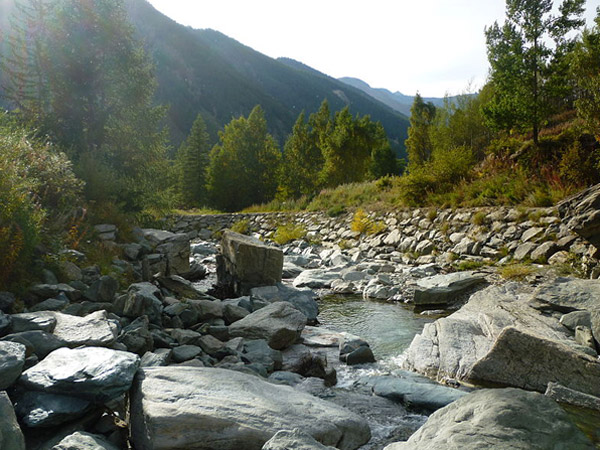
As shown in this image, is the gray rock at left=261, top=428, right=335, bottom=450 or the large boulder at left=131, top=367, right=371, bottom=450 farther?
the large boulder at left=131, top=367, right=371, bottom=450

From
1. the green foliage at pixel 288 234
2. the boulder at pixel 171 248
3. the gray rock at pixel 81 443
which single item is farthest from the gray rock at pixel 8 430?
the green foliage at pixel 288 234

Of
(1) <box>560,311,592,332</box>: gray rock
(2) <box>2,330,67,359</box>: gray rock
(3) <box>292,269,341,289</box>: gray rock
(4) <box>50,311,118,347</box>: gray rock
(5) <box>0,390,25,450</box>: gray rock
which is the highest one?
(1) <box>560,311,592,332</box>: gray rock

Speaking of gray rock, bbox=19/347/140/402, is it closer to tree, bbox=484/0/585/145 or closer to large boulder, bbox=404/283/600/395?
large boulder, bbox=404/283/600/395

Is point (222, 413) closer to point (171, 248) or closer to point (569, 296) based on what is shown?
point (569, 296)

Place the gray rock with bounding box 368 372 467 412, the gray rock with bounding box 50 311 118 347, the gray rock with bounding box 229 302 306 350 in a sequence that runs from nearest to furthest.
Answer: the gray rock with bounding box 50 311 118 347
the gray rock with bounding box 368 372 467 412
the gray rock with bounding box 229 302 306 350

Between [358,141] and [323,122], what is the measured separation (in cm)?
540

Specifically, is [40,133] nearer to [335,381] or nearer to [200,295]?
[200,295]

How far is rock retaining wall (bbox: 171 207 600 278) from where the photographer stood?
28.1 feet

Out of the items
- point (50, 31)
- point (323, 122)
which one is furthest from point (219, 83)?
point (50, 31)

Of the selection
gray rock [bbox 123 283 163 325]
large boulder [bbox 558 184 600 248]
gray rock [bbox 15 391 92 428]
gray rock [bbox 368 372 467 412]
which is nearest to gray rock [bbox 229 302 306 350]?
gray rock [bbox 123 283 163 325]

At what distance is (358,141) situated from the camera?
31.3m

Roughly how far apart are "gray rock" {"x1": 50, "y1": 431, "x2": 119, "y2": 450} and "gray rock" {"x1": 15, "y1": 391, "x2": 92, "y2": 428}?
0.19 metres

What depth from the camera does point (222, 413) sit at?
2.60 metres

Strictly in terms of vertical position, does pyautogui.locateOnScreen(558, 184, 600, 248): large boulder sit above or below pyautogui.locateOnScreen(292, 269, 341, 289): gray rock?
above
